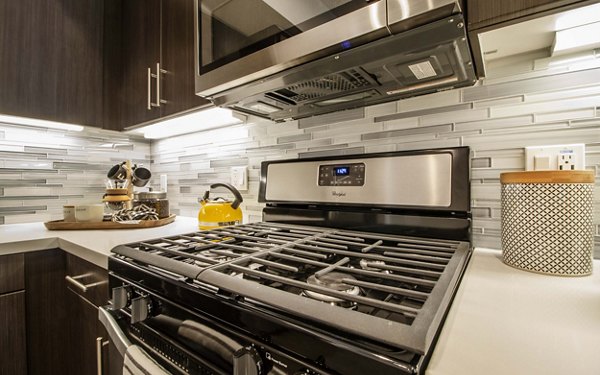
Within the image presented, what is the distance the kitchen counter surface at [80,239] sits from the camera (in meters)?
0.92

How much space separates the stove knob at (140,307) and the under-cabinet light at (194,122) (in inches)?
30.2

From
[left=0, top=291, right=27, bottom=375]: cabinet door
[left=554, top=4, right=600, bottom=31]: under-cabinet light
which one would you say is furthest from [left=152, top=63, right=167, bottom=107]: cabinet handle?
[left=554, top=4, right=600, bottom=31]: under-cabinet light

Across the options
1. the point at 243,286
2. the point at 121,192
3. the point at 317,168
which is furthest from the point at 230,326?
the point at 121,192

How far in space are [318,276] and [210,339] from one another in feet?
0.69

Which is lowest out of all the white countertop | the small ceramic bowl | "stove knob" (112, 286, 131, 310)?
"stove knob" (112, 286, 131, 310)

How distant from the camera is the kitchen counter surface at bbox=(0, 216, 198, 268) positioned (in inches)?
36.1

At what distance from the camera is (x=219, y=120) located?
1.36 m

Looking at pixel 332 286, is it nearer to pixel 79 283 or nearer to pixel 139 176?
pixel 79 283

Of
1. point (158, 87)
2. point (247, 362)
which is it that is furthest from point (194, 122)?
point (247, 362)

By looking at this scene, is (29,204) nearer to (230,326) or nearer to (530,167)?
(230,326)

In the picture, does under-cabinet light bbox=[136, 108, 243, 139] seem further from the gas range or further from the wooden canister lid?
the wooden canister lid

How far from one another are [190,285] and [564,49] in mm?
979

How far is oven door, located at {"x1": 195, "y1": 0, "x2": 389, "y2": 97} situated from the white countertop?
54cm

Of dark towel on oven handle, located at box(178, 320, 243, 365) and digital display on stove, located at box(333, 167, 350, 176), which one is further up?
digital display on stove, located at box(333, 167, 350, 176)
